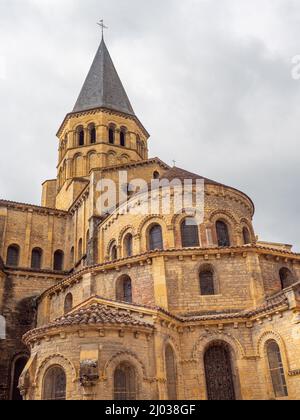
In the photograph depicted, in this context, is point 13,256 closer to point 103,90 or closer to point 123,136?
point 123,136

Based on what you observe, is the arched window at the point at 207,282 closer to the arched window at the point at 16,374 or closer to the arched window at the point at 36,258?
the arched window at the point at 16,374

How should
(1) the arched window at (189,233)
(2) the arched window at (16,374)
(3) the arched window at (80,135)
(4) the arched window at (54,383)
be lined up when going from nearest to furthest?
1. (4) the arched window at (54,383)
2. (1) the arched window at (189,233)
3. (2) the arched window at (16,374)
4. (3) the arched window at (80,135)

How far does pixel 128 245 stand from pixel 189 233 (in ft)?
12.3

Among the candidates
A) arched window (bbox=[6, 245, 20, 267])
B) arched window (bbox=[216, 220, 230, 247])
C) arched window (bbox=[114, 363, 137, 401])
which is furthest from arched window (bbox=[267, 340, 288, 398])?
arched window (bbox=[6, 245, 20, 267])

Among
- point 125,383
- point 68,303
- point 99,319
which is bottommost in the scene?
point 125,383

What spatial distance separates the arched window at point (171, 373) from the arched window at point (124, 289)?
149 inches

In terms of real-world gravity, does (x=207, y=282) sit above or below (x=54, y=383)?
above

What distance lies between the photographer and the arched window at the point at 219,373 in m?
18.2

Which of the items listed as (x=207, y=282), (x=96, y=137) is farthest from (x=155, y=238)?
(x=96, y=137)

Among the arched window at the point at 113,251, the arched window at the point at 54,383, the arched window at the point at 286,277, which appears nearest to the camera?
the arched window at the point at 54,383

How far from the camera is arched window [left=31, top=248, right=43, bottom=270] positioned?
32281 mm

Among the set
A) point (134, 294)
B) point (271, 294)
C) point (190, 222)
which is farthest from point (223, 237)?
point (134, 294)

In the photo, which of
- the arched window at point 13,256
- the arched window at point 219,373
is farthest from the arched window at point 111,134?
the arched window at point 219,373

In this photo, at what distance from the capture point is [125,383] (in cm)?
1617
